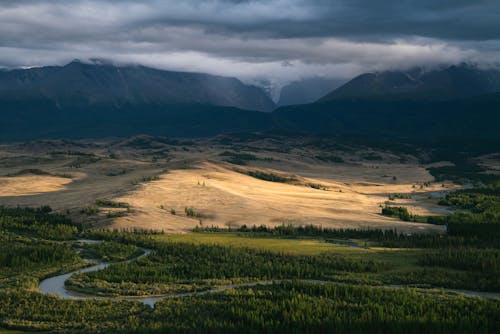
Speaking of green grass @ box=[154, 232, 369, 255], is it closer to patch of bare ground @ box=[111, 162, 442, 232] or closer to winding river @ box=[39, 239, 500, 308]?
patch of bare ground @ box=[111, 162, 442, 232]

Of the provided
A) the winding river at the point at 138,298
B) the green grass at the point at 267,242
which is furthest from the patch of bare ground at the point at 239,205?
the winding river at the point at 138,298

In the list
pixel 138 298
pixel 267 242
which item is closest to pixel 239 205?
pixel 267 242

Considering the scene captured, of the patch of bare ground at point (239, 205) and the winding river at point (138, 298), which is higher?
the winding river at point (138, 298)

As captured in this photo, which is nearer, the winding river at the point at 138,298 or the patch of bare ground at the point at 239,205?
the winding river at the point at 138,298

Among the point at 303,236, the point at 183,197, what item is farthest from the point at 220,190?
the point at 303,236

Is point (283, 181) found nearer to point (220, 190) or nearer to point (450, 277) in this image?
point (220, 190)

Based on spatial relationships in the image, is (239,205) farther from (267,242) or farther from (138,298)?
(138,298)

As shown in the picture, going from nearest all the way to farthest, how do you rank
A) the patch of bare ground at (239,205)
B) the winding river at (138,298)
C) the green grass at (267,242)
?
1. the winding river at (138,298)
2. the green grass at (267,242)
3. the patch of bare ground at (239,205)

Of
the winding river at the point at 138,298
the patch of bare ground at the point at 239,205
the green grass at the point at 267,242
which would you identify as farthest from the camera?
the patch of bare ground at the point at 239,205

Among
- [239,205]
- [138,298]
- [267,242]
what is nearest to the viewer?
[138,298]

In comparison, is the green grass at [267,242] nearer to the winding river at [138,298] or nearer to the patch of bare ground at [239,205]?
the patch of bare ground at [239,205]

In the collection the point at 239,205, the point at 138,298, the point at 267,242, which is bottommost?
the point at 239,205
